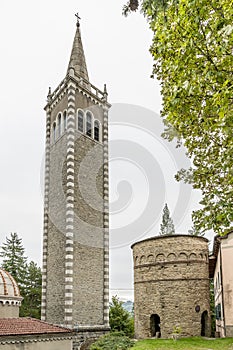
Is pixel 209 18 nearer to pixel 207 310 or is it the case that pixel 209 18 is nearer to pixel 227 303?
pixel 227 303

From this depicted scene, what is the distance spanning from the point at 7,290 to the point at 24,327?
3281mm

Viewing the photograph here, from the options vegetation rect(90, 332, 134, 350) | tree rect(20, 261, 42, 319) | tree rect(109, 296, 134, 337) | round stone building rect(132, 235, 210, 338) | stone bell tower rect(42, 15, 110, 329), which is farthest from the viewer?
tree rect(20, 261, 42, 319)

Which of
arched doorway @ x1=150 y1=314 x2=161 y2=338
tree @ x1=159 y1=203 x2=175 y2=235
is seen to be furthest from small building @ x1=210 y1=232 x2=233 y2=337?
tree @ x1=159 y1=203 x2=175 y2=235

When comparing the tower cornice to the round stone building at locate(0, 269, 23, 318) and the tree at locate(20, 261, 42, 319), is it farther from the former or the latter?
the tree at locate(20, 261, 42, 319)

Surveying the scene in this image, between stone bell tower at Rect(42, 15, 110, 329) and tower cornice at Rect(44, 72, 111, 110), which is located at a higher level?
tower cornice at Rect(44, 72, 111, 110)

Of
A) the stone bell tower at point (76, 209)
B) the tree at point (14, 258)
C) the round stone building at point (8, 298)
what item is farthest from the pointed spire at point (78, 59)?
the tree at point (14, 258)

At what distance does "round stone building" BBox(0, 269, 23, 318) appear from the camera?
18594 mm

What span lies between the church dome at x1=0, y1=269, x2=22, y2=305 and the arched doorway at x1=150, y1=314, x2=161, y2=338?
9.77 meters

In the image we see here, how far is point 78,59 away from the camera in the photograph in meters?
28.4

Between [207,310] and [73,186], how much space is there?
12.6 m

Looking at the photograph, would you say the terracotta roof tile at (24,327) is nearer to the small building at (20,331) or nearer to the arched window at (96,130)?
the small building at (20,331)

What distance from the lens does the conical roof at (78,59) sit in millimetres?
27812

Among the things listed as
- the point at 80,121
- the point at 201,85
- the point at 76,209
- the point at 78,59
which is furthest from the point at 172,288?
the point at 201,85

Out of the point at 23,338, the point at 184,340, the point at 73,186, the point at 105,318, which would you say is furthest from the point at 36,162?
the point at 184,340
